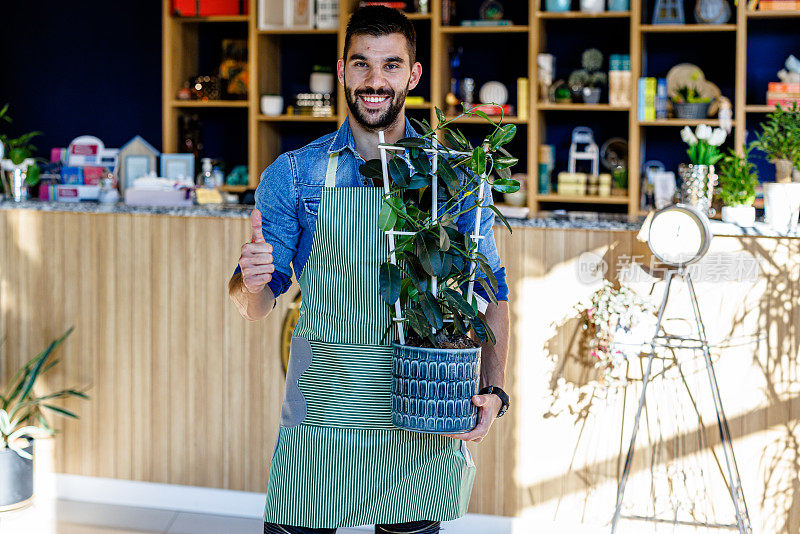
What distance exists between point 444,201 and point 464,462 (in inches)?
20.7

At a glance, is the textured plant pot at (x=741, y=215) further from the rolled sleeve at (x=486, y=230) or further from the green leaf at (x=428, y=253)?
the green leaf at (x=428, y=253)

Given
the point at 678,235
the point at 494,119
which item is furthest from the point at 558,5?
the point at 678,235

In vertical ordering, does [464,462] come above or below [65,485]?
above

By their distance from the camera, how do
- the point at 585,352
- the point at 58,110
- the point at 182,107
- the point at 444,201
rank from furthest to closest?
the point at 58,110
the point at 182,107
the point at 585,352
the point at 444,201

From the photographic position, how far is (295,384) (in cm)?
175

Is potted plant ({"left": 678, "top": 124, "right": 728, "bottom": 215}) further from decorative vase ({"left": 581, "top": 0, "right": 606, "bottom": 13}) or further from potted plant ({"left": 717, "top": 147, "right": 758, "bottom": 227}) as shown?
decorative vase ({"left": 581, "top": 0, "right": 606, "bottom": 13})

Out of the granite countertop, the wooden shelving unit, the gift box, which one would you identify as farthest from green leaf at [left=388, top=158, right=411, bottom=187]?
the gift box

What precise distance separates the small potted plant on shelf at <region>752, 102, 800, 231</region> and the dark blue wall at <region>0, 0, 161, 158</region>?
4.09 m

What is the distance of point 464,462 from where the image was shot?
181cm

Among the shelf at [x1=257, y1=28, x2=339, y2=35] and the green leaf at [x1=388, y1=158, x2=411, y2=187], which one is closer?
the green leaf at [x1=388, y1=158, x2=411, y2=187]

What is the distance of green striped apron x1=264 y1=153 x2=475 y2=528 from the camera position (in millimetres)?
1729

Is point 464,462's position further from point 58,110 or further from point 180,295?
point 58,110

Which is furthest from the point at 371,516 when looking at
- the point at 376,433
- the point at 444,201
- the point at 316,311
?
the point at 444,201

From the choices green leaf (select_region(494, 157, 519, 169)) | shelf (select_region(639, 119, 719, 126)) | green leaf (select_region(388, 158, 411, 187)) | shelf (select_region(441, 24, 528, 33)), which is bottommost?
green leaf (select_region(388, 158, 411, 187))
